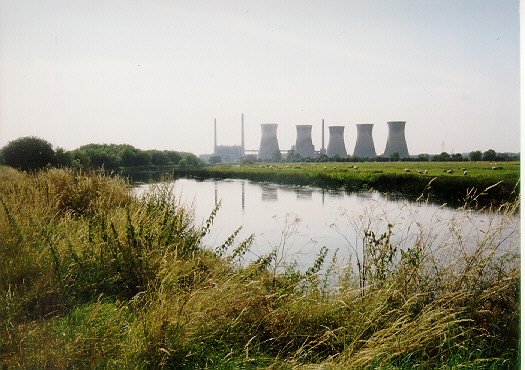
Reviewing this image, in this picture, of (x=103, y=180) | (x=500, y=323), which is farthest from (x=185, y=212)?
(x=500, y=323)

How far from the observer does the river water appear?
3777 mm

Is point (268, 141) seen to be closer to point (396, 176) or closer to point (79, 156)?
point (396, 176)

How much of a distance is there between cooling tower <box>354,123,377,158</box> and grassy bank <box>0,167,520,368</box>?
711 centimetres

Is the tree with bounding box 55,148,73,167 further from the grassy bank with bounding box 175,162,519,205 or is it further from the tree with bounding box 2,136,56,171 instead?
the grassy bank with bounding box 175,162,519,205

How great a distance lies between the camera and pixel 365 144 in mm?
11180

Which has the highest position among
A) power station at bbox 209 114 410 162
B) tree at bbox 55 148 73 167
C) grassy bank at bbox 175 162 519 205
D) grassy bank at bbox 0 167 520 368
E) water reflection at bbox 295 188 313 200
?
power station at bbox 209 114 410 162

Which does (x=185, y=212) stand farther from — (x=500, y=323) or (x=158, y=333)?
(x=500, y=323)

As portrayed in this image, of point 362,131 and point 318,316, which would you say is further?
point 362,131

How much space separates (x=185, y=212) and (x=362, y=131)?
6.44 meters

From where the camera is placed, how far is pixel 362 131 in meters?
10.2

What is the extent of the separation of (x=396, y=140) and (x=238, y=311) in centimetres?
800

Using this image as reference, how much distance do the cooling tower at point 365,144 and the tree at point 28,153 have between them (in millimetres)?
7375

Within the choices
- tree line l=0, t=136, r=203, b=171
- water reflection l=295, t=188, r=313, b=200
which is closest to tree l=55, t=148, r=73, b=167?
tree line l=0, t=136, r=203, b=171

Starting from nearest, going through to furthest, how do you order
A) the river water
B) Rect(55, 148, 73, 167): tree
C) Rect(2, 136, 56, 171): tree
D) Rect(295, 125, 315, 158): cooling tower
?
the river water, Rect(2, 136, 56, 171): tree, Rect(55, 148, 73, 167): tree, Rect(295, 125, 315, 158): cooling tower
